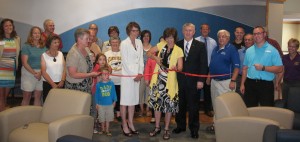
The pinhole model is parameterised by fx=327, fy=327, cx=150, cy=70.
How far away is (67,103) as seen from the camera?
367 cm

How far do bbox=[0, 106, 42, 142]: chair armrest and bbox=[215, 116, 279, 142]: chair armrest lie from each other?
214 cm

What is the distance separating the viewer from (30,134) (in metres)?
3.36

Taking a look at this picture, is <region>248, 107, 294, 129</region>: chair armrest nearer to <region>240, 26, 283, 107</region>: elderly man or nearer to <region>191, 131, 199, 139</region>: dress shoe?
<region>240, 26, 283, 107</region>: elderly man

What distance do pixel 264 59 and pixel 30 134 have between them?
2.98m

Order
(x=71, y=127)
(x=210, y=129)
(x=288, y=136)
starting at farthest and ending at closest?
(x=210, y=129)
(x=71, y=127)
(x=288, y=136)

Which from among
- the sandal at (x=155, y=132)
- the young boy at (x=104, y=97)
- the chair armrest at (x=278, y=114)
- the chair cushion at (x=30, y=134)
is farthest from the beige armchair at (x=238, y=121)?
the chair cushion at (x=30, y=134)

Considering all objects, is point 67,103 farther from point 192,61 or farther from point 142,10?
point 142,10

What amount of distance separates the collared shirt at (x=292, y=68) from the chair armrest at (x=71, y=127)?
3544 millimetres

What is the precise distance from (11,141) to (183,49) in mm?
2538

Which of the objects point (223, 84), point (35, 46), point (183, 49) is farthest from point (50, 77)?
point (223, 84)

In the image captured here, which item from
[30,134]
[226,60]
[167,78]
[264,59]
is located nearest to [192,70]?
[167,78]

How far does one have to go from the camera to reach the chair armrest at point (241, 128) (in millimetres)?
3256

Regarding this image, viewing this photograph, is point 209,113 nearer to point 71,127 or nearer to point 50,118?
point 50,118

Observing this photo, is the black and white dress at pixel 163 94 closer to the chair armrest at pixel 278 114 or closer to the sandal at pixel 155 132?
the sandal at pixel 155 132
